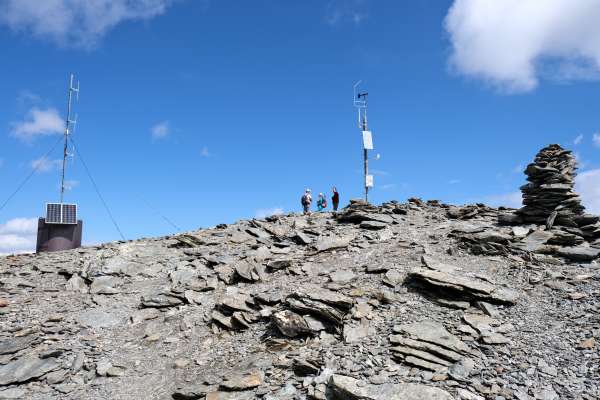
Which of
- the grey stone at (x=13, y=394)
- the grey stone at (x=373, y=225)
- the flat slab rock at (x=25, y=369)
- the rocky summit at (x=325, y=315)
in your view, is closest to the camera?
the rocky summit at (x=325, y=315)

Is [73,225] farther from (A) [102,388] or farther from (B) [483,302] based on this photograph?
(B) [483,302]

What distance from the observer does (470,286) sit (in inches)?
563

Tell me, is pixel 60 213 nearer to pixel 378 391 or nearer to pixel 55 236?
pixel 55 236

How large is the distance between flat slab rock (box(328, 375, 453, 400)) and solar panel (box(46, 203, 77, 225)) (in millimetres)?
19040

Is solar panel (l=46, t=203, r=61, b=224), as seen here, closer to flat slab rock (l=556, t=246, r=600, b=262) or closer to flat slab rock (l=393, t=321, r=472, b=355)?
flat slab rock (l=393, t=321, r=472, b=355)

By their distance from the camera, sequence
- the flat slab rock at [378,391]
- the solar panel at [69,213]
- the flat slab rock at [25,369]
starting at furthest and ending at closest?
the solar panel at [69,213] → the flat slab rock at [25,369] → the flat slab rock at [378,391]

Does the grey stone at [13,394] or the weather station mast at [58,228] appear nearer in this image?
the grey stone at [13,394]

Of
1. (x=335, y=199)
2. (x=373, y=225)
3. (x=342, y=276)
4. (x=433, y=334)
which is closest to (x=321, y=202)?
(x=335, y=199)

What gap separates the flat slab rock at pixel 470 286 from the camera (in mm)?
13992

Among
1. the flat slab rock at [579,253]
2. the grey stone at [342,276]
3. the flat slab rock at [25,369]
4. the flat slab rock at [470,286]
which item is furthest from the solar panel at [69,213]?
the flat slab rock at [579,253]

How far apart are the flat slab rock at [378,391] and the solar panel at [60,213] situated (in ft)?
62.5

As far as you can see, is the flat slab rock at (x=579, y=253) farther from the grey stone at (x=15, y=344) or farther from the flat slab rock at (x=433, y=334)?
the grey stone at (x=15, y=344)

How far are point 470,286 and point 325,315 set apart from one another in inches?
202

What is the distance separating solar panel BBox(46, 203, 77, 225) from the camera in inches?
902
